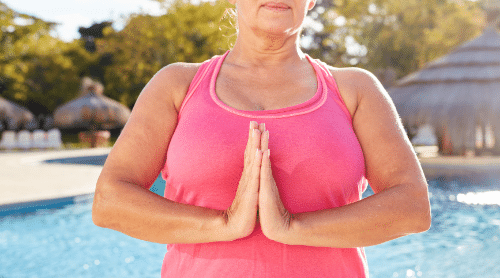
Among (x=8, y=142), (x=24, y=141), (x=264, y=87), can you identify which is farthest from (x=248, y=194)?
(x=8, y=142)

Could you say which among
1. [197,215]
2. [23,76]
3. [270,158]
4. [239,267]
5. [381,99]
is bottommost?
[23,76]

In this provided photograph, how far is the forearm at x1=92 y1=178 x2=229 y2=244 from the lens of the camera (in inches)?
46.5

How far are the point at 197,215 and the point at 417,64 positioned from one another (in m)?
31.9

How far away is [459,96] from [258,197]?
56.3 ft

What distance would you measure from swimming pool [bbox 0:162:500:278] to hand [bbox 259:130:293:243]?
467 centimetres

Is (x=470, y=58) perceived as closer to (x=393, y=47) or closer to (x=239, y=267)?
(x=393, y=47)

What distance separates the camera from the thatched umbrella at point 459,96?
53.6 ft

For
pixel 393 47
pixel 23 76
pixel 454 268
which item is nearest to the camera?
pixel 454 268

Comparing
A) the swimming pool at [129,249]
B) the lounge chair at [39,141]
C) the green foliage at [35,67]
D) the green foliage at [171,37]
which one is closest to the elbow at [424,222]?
the swimming pool at [129,249]

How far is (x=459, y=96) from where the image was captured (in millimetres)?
16672

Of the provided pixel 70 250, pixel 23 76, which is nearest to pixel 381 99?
pixel 70 250

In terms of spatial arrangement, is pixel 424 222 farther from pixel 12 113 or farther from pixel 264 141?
pixel 12 113

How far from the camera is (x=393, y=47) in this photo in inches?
1192

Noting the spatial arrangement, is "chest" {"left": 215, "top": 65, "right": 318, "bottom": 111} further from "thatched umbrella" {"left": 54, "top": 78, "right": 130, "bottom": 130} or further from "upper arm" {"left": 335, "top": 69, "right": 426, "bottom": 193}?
"thatched umbrella" {"left": 54, "top": 78, "right": 130, "bottom": 130}
